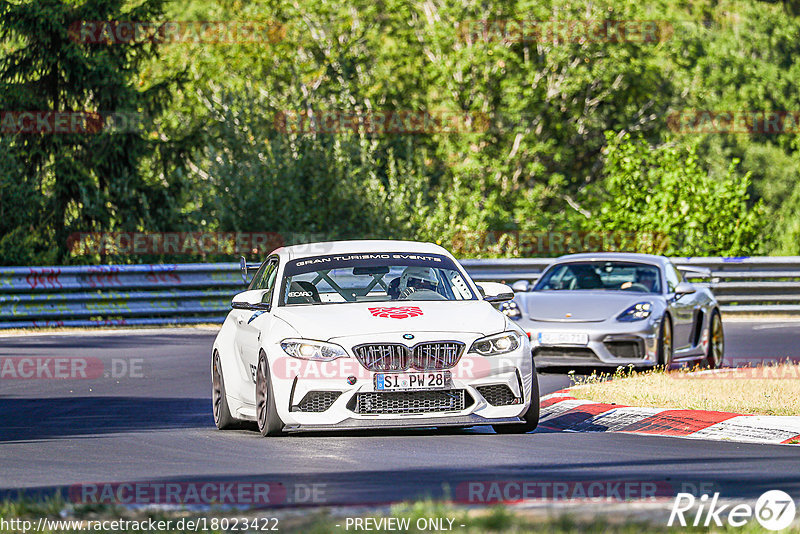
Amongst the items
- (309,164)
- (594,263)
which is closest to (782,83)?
(309,164)

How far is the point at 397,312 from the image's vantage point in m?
10.7

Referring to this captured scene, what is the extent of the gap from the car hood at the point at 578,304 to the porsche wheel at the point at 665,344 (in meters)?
0.32

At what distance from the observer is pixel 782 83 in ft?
193

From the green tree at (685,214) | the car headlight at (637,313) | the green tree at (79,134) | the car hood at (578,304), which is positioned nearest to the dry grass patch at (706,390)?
the car headlight at (637,313)

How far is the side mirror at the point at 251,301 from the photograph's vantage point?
37.1 ft

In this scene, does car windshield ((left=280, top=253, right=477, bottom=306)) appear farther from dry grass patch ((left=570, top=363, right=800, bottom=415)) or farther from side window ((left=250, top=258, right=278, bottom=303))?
dry grass patch ((left=570, top=363, right=800, bottom=415))

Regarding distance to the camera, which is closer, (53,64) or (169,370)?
(169,370)

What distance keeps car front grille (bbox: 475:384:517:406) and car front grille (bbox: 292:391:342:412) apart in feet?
3.39

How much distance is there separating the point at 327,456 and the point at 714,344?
9.34 m

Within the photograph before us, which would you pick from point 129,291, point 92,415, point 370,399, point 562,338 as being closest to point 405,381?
point 370,399

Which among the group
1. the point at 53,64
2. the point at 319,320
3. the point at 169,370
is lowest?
the point at 169,370

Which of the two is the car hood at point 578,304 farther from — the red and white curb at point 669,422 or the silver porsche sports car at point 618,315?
the red and white curb at point 669,422

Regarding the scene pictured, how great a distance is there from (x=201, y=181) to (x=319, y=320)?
21705mm

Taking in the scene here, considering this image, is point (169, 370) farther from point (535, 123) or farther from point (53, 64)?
point (535, 123)
